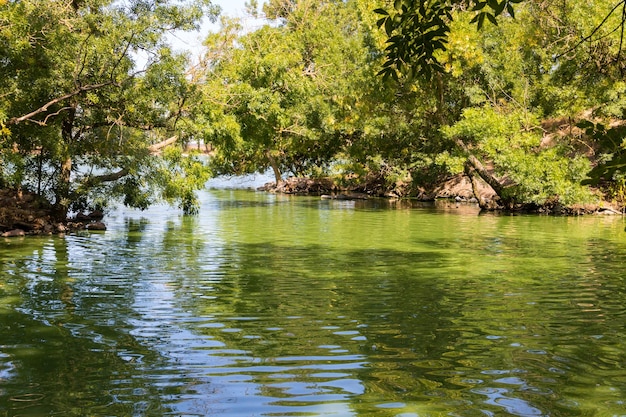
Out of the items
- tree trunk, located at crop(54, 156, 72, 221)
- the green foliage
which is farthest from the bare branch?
the green foliage

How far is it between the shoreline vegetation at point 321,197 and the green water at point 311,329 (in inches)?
90.1

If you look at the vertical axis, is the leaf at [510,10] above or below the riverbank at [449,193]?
above

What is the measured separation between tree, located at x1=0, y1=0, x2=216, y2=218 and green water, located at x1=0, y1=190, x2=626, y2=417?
3628 millimetres

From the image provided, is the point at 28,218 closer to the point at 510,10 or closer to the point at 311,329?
the point at 311,329

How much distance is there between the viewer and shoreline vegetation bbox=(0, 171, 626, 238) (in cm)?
1845

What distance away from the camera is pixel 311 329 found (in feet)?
24.9

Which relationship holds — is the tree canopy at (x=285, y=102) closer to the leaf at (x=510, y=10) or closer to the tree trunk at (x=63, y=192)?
the tree trunk at (x=63, y=192)

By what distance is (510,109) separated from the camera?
2808 cm

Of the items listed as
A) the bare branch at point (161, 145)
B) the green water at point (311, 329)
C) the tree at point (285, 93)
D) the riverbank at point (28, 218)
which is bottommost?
the green water at point (311, 329)

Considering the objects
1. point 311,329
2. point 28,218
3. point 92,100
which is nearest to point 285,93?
point 92,100

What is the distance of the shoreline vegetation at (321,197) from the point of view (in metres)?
18.5

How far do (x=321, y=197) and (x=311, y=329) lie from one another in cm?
2832

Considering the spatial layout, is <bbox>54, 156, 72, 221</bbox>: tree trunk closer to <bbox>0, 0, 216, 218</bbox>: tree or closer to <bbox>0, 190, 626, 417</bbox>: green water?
<bbox>0, 0, 216, 218</bbox>: tree

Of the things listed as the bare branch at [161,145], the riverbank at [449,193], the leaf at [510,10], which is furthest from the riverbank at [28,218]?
the riverbank at [449,193]
